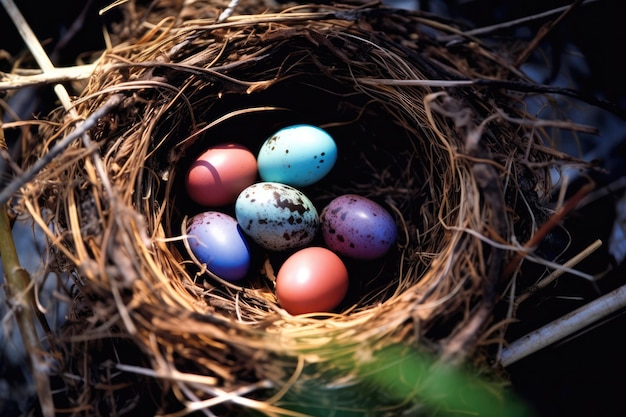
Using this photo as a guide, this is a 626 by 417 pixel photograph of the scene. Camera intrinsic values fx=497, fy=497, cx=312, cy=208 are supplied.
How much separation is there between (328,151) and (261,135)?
26 cm

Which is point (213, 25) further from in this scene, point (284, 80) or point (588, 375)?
point (588, 375)

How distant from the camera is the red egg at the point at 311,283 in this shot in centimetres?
124

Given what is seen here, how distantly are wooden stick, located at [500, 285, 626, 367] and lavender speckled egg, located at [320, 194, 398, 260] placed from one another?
401 millimetres

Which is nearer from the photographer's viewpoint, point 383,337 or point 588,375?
point 383,337

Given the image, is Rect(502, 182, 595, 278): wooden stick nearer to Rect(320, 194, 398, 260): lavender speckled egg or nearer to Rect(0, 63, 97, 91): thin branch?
Rect(320, 194, 398, 260): lavender speckled egg

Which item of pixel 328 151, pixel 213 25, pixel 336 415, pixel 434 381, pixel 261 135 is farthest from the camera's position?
pixel 261 135

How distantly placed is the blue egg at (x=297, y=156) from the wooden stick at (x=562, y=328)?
0.67 meters

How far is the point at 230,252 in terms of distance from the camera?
130 cm

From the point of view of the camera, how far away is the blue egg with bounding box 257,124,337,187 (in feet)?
4.42

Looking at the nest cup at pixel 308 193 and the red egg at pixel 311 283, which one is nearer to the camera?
the nest cup at pixel 308 193

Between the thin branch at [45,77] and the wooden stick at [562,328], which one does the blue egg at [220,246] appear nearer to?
the thin branch at [45,77]

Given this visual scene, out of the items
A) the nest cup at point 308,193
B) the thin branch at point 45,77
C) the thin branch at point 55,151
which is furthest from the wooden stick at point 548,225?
the thin branch at point 45,77

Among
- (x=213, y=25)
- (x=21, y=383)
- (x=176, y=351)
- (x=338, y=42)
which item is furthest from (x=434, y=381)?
(x=21, y=383)

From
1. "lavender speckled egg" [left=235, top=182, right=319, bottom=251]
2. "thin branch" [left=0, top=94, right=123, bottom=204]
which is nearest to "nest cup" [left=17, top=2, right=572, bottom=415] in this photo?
"thin branch" [left=0, top=94, right=123, bottom=204]
